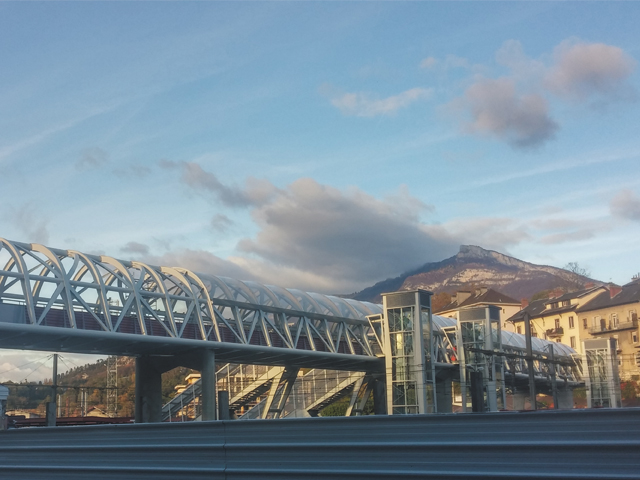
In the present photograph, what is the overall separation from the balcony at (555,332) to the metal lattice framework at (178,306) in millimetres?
47706

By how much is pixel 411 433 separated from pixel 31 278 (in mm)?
Answer: 32470

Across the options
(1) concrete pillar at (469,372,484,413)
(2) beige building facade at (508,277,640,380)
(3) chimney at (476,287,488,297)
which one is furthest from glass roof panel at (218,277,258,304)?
(3) chimney at (476,287,488,297)

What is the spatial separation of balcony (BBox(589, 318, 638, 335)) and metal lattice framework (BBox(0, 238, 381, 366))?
33.0 metres

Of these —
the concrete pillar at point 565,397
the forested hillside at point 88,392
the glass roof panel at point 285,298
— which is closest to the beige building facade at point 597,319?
the concrete pillar at point 565,397

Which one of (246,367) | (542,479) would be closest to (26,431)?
(542,479)

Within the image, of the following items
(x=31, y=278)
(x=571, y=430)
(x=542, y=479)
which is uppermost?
(x=31, y=278)

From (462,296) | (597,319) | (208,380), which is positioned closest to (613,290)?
(597,319)

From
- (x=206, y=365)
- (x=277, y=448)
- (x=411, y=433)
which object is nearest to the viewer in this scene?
(x=411, y=433)

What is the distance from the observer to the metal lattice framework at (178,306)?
37.4 metres

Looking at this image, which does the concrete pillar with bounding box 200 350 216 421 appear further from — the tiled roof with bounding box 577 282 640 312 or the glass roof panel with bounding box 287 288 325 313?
the tiled roof with bounding box 577 282 640 312

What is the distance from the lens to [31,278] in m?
36.1

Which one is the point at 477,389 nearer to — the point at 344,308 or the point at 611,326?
the point at 344,308

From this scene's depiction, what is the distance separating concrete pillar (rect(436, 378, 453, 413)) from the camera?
62181 millimetres

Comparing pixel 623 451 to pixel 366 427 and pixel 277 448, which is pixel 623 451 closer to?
pixel 366 427
